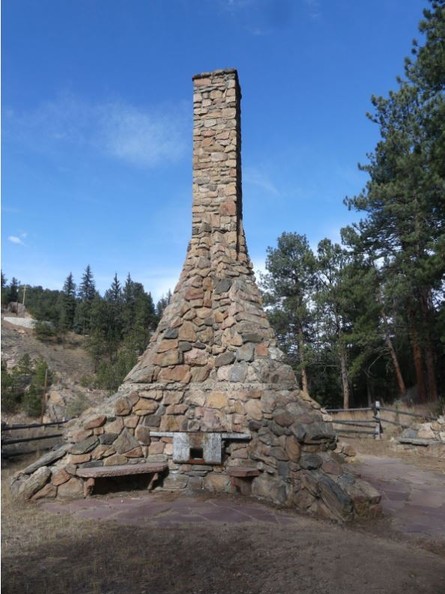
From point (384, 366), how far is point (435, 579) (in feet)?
76.4

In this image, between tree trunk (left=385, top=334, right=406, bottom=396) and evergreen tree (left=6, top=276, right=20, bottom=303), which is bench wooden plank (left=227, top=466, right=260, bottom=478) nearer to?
tree trunk (left=385, top=334, right=406, bottom=396)

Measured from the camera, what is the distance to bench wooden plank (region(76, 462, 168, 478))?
5.50 metres

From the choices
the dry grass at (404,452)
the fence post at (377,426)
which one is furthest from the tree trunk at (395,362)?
the dry grass at (404,452)

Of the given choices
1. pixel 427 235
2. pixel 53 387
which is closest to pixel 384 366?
pixel 427 235

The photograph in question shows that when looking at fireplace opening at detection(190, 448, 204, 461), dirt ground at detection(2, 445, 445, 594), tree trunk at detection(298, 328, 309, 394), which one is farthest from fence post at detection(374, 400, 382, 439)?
tree trunk at detection(298, 328, 309, 394)

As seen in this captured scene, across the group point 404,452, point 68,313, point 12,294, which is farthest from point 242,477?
point 12,294

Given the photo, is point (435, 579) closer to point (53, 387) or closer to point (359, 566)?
point (359, 566)

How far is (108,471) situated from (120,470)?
0.50 ft

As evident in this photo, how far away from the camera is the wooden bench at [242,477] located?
5668 mm

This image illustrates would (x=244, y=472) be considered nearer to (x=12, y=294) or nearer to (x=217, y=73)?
(x=217, y=73)

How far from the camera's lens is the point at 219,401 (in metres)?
6.41

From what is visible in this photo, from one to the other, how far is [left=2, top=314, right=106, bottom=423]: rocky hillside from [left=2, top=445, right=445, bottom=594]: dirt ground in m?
18.0

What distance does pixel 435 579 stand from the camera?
3070 millimetres

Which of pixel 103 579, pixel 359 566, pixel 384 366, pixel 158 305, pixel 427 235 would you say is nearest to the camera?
pixel 103 579
